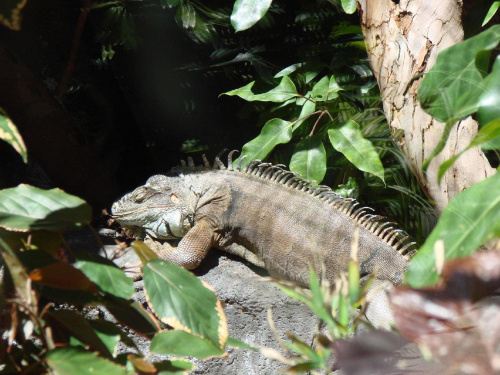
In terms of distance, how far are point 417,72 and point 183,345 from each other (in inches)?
91.6

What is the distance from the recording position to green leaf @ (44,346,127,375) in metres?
1.09

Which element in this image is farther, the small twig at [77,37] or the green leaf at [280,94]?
the green leaf at [280,94]

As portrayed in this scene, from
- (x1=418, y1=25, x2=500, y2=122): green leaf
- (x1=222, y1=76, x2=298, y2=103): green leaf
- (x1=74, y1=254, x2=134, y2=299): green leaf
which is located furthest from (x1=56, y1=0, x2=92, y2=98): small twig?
(x1=418, y1=25, x2=500, y2=122): green leaf

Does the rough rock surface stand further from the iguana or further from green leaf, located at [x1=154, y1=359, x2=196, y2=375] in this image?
green leaf, located at [x1=154, y1=359, x2=196, y2=375]

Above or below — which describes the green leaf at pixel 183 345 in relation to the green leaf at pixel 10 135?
below

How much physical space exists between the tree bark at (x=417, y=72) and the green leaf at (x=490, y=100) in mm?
1733

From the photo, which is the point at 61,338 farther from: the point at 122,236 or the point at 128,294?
the point at 122,236

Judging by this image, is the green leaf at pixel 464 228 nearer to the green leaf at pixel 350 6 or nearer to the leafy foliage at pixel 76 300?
the leafy foliage at pixel 76 300

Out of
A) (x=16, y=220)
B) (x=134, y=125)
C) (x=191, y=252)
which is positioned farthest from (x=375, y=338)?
(x=134, y=125)

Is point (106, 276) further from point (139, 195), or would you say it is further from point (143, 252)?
point (139, 195)

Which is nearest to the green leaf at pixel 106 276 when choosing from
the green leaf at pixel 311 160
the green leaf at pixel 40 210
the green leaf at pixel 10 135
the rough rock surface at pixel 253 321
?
the green leaf at pixel 40 210

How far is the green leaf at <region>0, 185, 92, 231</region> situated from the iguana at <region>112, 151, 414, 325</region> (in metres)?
1.91

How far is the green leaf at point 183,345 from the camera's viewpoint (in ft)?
4.13

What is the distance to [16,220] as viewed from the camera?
1308 mm
